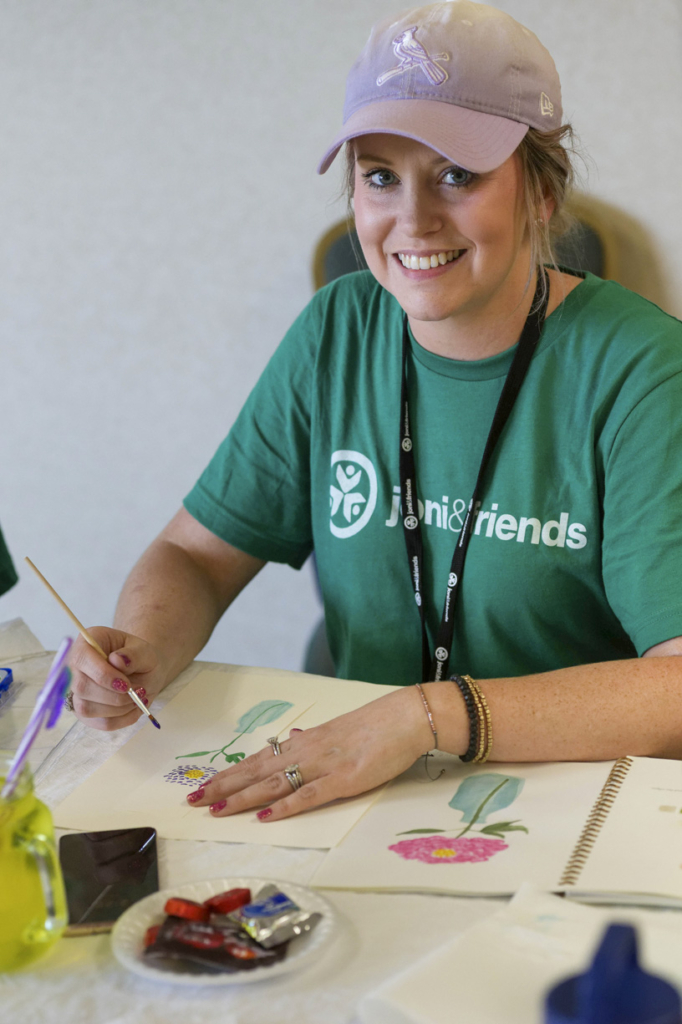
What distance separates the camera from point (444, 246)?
112 centimetres

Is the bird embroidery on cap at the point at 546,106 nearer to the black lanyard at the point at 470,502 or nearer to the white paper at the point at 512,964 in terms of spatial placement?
the black lanyard at the point at 470,502

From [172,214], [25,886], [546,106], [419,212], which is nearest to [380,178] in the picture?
[419,212]

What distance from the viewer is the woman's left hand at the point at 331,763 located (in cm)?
85

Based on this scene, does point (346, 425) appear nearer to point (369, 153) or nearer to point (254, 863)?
point (369, 153)

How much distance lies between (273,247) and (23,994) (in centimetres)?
179

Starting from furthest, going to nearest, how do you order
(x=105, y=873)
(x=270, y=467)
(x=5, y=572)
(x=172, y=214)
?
(x=172, y=214), (x=5, y=572), (x=270, y=467), (x=105, y=873)

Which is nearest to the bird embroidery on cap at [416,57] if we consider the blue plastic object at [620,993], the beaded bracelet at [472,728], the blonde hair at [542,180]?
the blonde hair at [542,180]

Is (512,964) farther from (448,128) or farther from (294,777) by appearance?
(448,128)

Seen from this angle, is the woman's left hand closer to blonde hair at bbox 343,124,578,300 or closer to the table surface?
the table surface

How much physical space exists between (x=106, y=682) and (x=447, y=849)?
42 centimetres

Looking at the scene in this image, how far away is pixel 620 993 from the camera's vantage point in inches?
18.6

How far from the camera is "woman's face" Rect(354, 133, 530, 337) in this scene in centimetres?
108

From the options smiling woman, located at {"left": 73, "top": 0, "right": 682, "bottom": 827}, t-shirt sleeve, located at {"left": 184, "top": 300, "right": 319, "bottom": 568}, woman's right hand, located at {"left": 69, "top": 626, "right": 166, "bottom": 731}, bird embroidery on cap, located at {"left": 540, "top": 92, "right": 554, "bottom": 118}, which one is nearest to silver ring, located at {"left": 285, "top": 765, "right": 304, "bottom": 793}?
smiling woman, located at {"left": 73, "top": 0, "right": 682, "bottom": 827}

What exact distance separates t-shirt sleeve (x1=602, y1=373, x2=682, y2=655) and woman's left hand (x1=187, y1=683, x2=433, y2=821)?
299mm
